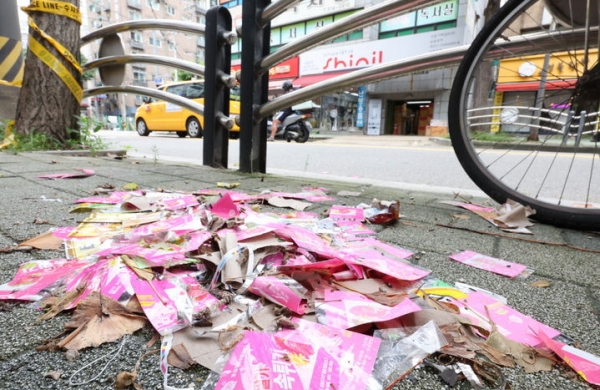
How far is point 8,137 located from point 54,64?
758 mm

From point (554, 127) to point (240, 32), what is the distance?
1984 millimetres

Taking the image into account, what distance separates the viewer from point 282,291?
28.5 inches

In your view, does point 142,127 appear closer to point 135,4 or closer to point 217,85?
point 217,85

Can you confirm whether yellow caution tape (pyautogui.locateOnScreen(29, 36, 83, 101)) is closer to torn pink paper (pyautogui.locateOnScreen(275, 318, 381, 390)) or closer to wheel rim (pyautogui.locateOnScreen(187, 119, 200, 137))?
torn pink paper (pyautogui.locateOnScreen(275, 318, 381, 390))

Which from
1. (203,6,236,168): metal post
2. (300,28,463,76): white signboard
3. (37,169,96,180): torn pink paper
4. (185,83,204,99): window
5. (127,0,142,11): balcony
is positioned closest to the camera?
(37,169,96,180): torn pink paper

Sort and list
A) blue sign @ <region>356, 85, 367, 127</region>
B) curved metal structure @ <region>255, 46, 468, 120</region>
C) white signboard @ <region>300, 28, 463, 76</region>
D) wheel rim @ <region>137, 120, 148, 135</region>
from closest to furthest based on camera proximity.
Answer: curved metal structure @ <region>255, 46, 468, 120</region> < wheel rim @ <region>137, 120, 148, 135</region> < white signboard @ <region>300, 28, 463, 76</region> < blue sign @ <region>356, 85, 367, 127</region>

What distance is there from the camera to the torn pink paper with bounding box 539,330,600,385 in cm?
56

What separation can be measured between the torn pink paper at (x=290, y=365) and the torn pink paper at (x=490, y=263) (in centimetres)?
55

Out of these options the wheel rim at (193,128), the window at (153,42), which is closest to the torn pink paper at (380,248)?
the wheel rim at (193,128)

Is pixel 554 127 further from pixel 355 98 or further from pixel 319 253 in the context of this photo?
pixel 355 98

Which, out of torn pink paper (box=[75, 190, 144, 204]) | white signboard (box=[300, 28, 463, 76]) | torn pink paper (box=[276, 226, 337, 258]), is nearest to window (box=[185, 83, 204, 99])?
white signboard (box=[300, 28, 463, 76])

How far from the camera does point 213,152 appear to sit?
2.82 m

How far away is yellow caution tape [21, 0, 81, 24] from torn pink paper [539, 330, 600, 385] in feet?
12.6

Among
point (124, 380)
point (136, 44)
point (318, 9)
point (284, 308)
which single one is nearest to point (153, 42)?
point (136, 44)
